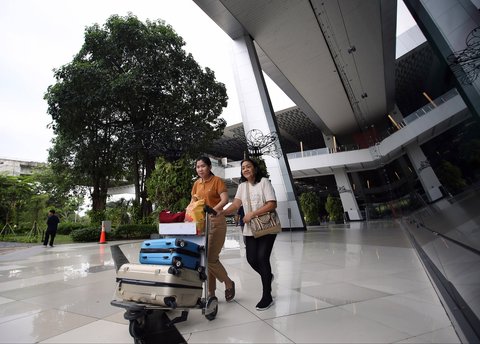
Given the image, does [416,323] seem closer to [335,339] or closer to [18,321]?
[335,339]

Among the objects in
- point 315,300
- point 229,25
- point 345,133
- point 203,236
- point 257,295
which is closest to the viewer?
point 203,236

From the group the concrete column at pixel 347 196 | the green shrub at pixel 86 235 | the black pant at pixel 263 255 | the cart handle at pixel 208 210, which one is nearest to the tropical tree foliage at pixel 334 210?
the concrete column at pixel 347 196

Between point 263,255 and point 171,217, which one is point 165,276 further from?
point 263,255

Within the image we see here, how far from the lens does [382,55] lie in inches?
677

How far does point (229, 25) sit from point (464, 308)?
48.4ft

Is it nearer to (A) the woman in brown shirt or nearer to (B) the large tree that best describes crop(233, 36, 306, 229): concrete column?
(B) the large tree

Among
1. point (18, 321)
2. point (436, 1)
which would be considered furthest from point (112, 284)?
point (436, 1)

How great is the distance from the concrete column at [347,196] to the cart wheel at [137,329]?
26589 mm

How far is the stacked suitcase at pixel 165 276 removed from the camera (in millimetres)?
1894

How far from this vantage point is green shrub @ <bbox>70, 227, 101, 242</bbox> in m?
13.2

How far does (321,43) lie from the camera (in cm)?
1502

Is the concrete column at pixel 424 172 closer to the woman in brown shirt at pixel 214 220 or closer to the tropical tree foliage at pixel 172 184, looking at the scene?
the tropical tree foliage at pixel 172 184

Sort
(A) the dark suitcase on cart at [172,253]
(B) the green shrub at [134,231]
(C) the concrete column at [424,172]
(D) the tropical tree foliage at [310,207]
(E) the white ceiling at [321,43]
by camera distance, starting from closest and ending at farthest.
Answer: (A) the dark suitcase on cart at [172,253]
(E) the white ceiling at [321,43]
(B) the green shrub at [134,231]
(D) the tropical tree foliage at [310,207]
(C) the concrete column at [424,172]

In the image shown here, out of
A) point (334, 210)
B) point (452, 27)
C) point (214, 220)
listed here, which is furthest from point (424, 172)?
point (214, 220)
